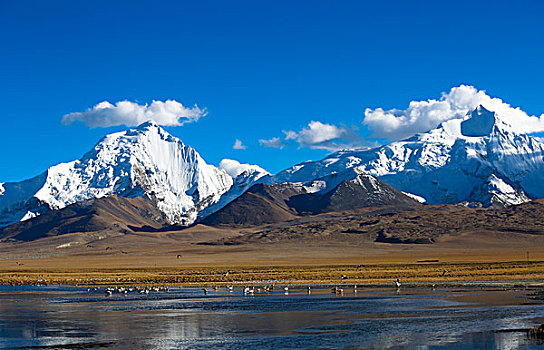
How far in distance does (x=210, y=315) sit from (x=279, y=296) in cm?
1709

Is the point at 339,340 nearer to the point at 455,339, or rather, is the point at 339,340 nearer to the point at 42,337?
the point at 455,339

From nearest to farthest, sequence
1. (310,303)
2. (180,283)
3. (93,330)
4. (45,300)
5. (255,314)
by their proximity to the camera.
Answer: (93,330), (255,314), (310,303), (45,300), (180,283)

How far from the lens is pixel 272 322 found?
47938mm

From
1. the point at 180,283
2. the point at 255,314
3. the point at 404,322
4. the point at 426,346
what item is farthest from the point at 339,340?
the point at 180,283

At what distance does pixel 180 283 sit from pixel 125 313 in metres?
41.7

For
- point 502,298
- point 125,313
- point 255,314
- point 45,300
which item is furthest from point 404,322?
point 45,300

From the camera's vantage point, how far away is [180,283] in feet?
320

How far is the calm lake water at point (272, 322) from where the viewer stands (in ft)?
128

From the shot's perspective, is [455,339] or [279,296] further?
[279,296]

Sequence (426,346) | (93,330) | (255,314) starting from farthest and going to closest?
(255,314)
(93,330)
(426,346)

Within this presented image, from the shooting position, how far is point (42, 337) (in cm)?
4281

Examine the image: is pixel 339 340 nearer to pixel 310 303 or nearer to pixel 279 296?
pixel 310 303

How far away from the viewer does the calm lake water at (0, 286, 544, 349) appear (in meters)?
39.0

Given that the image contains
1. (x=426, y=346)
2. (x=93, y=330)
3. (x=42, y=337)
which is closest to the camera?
(x=426, y=346)
